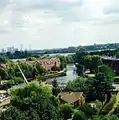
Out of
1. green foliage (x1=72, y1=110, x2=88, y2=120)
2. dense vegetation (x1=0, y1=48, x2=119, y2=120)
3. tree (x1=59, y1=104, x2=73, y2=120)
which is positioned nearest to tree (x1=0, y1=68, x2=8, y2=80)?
dense vegetation (x1=0, y1=48, x2=119, y2=120)

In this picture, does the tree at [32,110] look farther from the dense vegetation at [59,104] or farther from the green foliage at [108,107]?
the green foliage at [108,107]

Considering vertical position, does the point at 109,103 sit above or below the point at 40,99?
below

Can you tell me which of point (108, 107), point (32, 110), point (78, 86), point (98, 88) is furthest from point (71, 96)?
point (32, 110)

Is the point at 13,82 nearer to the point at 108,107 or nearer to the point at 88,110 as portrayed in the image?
the point at 108,107

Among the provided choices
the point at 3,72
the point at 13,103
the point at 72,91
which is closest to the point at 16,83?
the point at 3,72

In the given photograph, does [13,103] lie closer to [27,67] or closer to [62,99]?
[62,99]

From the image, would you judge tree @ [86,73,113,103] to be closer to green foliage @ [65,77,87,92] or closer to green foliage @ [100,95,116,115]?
green foliage @ [65,77,87,92]

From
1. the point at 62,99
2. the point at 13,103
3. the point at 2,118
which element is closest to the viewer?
the point at 2,118

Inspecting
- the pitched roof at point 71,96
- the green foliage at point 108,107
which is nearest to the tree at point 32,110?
the green foliage at point 108,107
